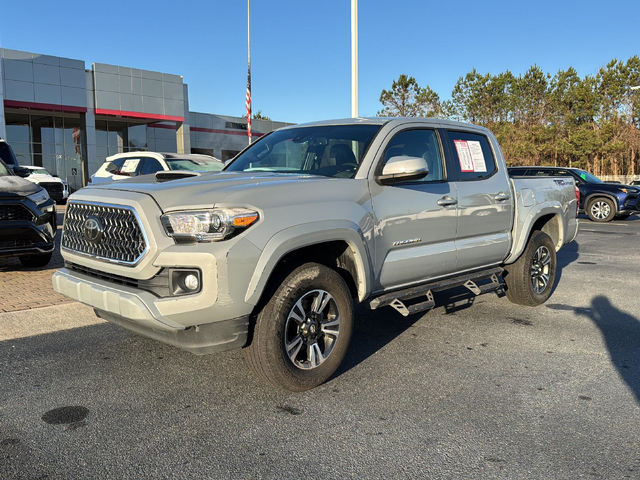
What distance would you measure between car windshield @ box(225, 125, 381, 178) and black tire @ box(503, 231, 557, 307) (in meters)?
2.46

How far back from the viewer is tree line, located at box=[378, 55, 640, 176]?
48125mm

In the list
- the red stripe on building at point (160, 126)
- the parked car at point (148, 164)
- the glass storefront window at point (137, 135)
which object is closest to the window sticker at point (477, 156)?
the parked car at point (148, 164)

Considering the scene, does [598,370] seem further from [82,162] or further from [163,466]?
[82,162]

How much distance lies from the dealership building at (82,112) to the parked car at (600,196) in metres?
22.2

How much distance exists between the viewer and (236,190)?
11.6ft

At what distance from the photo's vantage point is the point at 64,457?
2.94 metres

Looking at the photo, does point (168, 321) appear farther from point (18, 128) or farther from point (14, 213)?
point (18, 128)

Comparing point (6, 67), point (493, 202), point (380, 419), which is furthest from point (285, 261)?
point (6, 67)

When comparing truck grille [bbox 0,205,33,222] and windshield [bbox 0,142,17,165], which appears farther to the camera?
windshield [bbox 0,142,17,165]

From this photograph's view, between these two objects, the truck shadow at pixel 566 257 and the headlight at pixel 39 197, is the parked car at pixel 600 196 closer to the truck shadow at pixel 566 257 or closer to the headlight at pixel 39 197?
the truck shadow at pixel 566 257

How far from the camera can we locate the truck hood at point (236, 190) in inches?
136

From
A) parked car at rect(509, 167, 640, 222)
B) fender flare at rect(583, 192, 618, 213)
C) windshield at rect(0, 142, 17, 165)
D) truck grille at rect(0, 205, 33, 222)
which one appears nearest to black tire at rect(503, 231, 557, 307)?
→ truck grille at rect(0, 205, 33, 222)

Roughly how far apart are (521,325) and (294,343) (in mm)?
2843

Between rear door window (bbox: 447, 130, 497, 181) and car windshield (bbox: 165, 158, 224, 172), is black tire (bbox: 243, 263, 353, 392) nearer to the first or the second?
rear door window (bbox: 447, 130, 497, 181)
